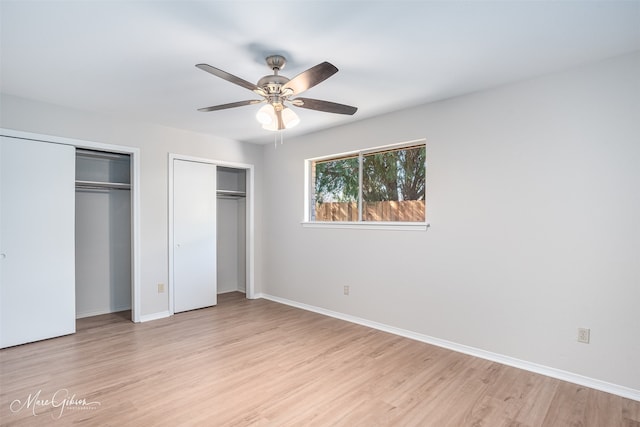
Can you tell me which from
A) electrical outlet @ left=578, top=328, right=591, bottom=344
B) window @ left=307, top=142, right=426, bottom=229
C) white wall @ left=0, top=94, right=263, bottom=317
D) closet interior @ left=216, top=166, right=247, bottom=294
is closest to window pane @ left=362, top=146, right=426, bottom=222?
window @ left=307, top=142, right=426, bottom=229

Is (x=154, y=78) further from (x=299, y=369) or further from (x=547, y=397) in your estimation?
(x=547, y=397)

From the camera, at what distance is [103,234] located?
4.32m

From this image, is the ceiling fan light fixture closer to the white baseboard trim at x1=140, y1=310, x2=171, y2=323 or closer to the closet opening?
the closet opening

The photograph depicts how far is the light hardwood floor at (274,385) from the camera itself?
2070 millimetres

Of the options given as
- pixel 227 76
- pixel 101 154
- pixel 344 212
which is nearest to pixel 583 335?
pixel 344 212

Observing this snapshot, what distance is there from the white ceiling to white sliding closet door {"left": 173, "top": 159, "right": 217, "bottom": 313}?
1.46m

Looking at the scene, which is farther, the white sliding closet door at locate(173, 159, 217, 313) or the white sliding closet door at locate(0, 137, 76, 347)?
the white sliding closet door at locate(173, 159, 217, 313)

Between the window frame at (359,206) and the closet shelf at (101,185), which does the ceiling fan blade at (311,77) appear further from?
the closet shelf at (101,185)

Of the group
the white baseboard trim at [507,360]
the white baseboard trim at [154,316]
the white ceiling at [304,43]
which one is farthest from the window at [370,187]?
the white baseboard trim at [154,316]

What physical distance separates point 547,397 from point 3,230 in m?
4.84

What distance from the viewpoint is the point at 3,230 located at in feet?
10.2

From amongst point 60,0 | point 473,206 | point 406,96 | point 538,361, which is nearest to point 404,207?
point 473,206

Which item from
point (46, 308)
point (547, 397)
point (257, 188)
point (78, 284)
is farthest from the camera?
point (257, 188)

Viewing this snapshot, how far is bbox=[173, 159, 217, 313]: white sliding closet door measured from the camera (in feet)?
14.2
